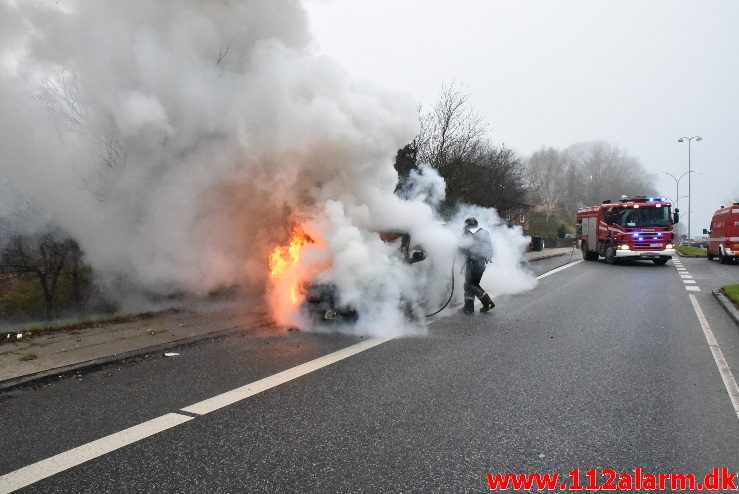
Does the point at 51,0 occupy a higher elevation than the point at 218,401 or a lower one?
higher

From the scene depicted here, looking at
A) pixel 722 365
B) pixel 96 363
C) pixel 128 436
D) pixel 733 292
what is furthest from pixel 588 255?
pixel 128 436

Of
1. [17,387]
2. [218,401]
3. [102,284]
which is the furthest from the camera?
[102,284]

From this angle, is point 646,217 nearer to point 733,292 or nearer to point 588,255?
point 588,255

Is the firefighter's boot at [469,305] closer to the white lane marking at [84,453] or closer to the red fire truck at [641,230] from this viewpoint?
the white lane marking at [84,453]

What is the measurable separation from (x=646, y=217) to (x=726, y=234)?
15.0ft

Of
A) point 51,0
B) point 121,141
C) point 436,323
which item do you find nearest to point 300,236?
point 436,323

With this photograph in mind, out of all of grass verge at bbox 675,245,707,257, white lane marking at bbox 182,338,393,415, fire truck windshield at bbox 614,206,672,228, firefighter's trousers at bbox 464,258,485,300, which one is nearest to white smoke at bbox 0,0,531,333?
firefighter's trousers at bbox 464,258,485,300

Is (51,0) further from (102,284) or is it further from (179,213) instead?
(102,284)

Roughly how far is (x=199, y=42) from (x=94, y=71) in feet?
5.57

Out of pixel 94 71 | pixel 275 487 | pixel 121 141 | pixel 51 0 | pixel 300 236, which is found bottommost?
pixel 275 487

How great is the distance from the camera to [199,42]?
8008 millimetres

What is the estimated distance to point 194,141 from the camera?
804cm

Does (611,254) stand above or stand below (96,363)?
above

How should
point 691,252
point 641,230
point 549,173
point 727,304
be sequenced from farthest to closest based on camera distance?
point 549,173 < point 691,252 < point 641,230 < point 727,304
